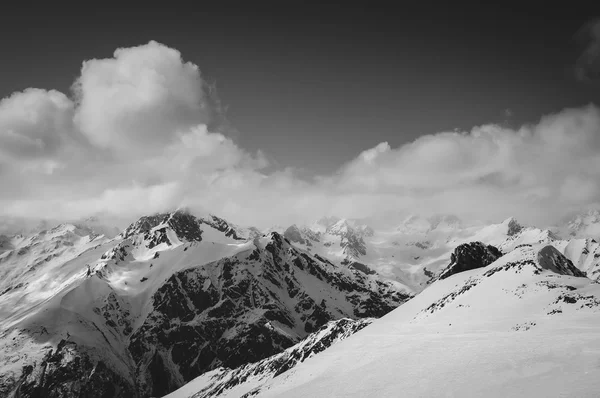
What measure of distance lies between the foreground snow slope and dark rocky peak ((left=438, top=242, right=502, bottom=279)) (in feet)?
207

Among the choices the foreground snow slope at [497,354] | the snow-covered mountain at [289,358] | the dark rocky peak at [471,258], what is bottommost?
the snow-covered mountain at [289,358]

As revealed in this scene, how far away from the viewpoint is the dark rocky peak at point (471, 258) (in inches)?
4911

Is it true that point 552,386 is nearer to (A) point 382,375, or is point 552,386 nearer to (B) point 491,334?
(A) point 382,375

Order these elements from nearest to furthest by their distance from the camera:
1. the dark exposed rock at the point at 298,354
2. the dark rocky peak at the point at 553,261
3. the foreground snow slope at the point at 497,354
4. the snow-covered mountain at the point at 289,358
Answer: the foreground snow slope at the point at 497,354 < the dark rocky peak at the point at 553,261 < the snow-covered mountain at the point at 289,358 < the dark exposed rock at the point at 298,354

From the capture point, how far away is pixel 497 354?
30.7 metres

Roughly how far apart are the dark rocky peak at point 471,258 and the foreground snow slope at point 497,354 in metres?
63.2

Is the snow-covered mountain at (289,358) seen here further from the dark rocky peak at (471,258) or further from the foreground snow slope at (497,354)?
the foreground snow slope at (497,354)

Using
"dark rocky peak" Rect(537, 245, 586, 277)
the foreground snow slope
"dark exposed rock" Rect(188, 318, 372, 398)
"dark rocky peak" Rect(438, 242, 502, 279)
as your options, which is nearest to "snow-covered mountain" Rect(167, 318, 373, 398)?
Result: "dark exposed rock" Rect(188, 318, 372, 398)

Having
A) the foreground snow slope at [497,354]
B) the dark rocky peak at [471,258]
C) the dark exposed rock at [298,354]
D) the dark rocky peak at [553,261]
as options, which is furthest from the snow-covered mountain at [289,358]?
the foreground snow slope at [497,354]

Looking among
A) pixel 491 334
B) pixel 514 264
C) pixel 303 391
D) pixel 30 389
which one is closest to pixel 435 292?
pixel 514 264

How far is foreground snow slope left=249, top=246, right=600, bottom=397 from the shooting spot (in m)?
24.9

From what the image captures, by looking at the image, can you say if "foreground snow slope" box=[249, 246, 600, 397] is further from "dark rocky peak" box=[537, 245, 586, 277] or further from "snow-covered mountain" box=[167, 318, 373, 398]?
"snow-covered mountain" box=[167, 318, 373, 398]

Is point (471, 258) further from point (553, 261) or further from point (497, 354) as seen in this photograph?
point (497, 354)

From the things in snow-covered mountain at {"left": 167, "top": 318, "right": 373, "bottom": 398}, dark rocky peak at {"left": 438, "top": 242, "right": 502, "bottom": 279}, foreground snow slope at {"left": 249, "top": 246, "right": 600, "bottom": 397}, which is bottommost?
snow-covered mountain at {"left": 167, "top": 318, "right": 373, "bottom": 398}
